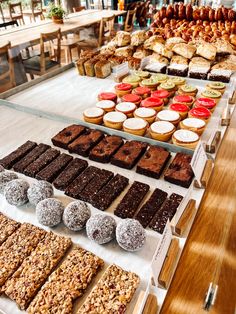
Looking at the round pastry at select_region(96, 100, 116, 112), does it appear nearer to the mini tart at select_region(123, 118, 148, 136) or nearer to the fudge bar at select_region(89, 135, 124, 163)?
the mini tart at select_region(123, 118, 148, 136)

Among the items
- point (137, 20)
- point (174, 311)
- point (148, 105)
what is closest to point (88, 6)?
point (137, 20)

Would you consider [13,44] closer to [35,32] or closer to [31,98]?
[35,32]

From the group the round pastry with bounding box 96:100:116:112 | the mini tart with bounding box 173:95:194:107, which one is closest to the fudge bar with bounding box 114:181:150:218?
the round pastry with bounding box 96:100:116:112

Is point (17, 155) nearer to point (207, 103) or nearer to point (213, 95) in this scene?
point (207, 103)

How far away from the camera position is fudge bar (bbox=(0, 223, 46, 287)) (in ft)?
3.86

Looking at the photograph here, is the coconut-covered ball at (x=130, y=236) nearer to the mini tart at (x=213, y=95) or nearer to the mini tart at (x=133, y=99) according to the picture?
the mini tart at (x=133, y=99)

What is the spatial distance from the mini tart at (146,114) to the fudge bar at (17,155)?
0.75 m

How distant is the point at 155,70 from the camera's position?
9.24 ft

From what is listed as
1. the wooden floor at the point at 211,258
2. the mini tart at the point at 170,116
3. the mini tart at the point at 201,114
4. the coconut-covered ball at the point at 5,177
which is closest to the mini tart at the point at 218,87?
the mini tart at the point at 201,114

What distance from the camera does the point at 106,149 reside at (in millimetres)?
1761

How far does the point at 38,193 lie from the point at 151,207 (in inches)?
22.4

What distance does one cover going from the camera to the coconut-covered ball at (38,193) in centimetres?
140

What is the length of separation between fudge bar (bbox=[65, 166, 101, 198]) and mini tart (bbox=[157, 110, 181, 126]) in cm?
65

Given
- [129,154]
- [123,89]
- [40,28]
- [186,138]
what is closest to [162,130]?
[186,138]
